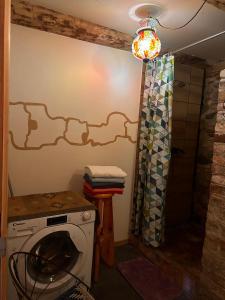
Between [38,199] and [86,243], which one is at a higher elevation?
[38,199]

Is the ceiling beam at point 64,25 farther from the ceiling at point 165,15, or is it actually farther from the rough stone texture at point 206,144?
the rough stone texture at point 206,144

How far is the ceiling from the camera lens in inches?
64.1

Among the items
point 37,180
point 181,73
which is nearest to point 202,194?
point 181,73

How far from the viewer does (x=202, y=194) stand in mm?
3074

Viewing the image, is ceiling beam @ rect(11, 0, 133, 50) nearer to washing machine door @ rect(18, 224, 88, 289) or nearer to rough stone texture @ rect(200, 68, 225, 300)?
rough stone texture @ rect(200, 68, 225, 300)

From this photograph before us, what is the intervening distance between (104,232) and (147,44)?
1681 mm

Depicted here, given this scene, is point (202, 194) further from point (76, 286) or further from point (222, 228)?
point (76, 286)

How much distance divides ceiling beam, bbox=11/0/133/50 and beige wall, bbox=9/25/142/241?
2.4 inches

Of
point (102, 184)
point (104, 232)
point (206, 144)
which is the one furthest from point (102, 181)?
point (206, 144)

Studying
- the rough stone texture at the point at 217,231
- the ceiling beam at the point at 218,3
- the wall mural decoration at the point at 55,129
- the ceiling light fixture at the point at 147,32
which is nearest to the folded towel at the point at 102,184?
the wall mural decoration at the point at 55,129

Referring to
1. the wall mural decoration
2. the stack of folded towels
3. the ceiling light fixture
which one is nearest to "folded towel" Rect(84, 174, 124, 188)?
the stack of folded towels

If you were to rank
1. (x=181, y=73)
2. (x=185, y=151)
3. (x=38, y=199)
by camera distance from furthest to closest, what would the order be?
(x=185, y=151) → (x=181, y=73) → (x=38, y=199)

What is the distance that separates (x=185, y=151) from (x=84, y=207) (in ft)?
6.11

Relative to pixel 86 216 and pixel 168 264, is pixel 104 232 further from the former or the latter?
pixel 168 264
